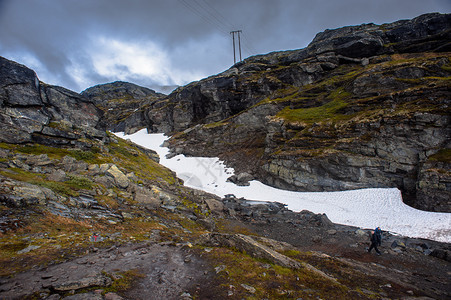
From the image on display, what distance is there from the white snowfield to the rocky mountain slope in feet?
10.1

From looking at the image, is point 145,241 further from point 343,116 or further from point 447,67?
point 447,67

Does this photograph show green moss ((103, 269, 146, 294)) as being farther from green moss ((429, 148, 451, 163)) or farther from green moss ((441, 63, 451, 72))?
green moss ((441, 63, 451, 72))

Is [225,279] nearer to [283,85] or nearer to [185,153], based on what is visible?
[185,153]

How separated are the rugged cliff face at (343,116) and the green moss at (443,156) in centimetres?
10

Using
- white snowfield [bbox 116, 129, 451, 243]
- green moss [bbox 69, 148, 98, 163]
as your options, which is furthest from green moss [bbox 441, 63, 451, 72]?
green moss [bbox 69, 148, 98, 163]

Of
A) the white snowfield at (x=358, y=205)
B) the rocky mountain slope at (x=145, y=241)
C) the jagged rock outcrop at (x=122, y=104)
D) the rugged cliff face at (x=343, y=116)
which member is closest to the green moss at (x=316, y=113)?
the rugged cliff face at (x=343, y=116)

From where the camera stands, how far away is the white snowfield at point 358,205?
20.6m

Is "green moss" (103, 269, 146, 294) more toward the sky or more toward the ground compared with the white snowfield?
more toward the sky

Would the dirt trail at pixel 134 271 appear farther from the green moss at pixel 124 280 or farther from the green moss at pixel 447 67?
the green moss at pixel 447 67

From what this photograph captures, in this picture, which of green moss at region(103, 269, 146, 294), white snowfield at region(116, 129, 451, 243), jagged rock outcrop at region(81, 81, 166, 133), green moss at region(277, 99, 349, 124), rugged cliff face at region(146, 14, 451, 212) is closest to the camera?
green moss at region(103, 269, 146, 294)

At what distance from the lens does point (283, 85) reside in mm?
69938

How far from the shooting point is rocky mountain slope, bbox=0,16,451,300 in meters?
7.01

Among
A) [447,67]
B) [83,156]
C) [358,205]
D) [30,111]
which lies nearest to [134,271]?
[83,156]

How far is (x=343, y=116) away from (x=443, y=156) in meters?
16.9
